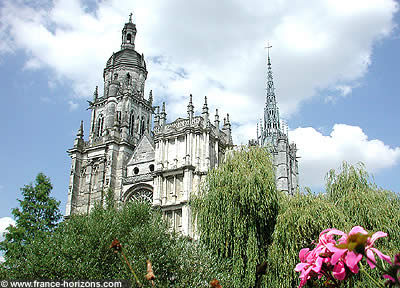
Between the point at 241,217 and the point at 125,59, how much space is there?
28262 mm

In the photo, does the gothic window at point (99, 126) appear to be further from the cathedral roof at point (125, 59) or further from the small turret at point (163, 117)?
the small turret at point (163, 117)

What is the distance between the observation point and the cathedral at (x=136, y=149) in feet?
98.5

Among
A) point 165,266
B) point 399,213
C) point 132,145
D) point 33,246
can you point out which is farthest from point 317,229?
point 132,145

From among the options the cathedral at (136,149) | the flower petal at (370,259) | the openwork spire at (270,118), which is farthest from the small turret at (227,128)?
the flower petal at (370,259)

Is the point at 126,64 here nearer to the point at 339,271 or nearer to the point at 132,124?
the point at 132,124

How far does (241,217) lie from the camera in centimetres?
1747

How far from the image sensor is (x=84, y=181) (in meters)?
35.7

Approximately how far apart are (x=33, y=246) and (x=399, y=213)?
15.9 metres

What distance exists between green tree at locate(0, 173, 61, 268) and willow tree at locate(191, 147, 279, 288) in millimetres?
12867

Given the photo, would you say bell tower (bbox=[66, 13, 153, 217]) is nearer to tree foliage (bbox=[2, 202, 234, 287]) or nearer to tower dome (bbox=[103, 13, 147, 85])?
tower dome (bbox=[103, 13, 147, 85])

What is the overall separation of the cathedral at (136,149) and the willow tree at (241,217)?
644 centimetres

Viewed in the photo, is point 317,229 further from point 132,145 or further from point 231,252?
point 132,145

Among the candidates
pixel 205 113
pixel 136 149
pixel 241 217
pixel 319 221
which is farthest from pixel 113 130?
pixel 319 221

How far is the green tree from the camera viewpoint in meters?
25.7
